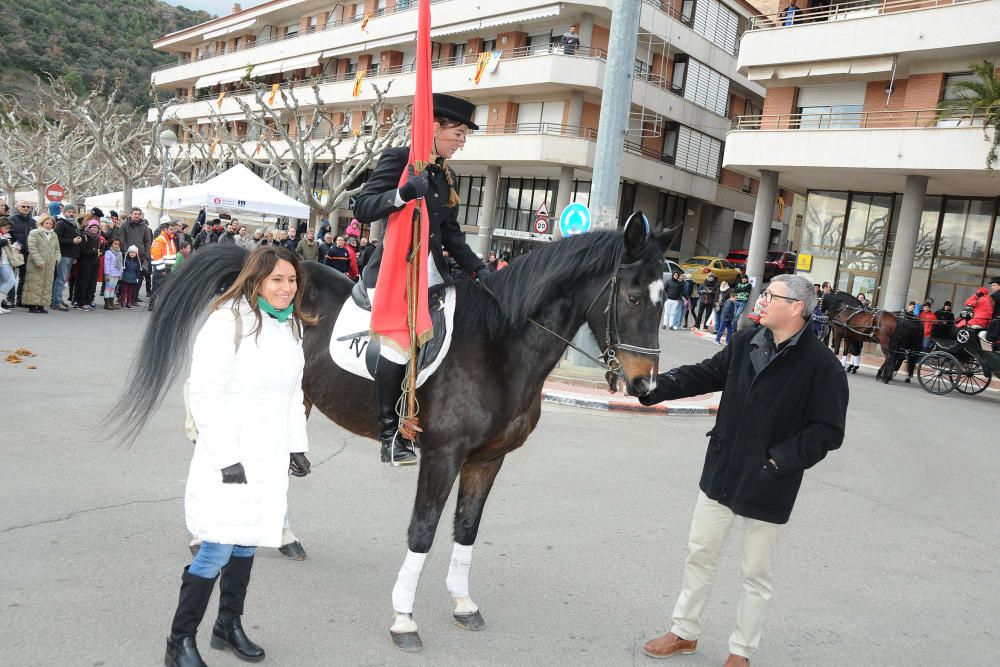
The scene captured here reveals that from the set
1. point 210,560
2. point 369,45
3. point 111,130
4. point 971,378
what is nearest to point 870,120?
point 971,378

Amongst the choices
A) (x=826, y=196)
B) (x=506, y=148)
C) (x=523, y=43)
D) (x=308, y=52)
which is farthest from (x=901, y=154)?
(x=308, y=52)

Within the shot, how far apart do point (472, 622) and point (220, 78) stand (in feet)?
191

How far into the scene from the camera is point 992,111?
19062 mm

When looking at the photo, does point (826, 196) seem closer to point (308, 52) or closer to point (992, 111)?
point (992, 111)

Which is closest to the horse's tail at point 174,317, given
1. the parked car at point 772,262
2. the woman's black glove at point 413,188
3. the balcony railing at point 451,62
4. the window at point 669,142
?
the woman's black glove at point 413,188

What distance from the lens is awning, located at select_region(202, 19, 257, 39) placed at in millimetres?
53062

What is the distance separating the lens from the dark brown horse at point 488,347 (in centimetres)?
358

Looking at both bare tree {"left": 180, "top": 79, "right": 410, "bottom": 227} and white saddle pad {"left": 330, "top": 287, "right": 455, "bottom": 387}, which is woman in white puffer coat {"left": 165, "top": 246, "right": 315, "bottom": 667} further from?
bare tree {"left": 180, "top": 79, "right": 410, "bottom": 227}

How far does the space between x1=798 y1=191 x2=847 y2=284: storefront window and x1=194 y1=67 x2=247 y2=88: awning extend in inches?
1602

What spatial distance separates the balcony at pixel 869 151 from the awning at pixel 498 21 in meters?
11.3

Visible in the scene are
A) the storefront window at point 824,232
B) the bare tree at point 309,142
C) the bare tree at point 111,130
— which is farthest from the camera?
the bare tree at point 111,130

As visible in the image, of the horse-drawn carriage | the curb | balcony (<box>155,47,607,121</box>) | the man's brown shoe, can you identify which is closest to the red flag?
the man's brown shoe

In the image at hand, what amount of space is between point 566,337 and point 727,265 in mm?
33049

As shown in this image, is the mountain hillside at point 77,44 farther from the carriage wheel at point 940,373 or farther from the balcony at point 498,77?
the carriage wheel at point 940,373
